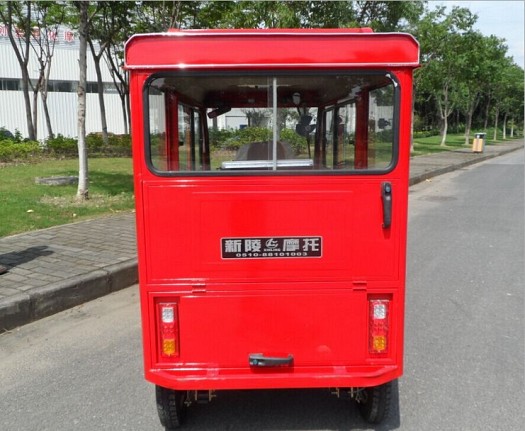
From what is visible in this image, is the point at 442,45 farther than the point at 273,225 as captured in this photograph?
Yes

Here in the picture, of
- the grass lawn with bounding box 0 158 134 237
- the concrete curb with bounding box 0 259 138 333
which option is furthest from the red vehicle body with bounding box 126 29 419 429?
the grass lawn with bounding box 0 158 134 237

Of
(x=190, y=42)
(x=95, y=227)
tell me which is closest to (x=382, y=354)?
(x=190, y=42)

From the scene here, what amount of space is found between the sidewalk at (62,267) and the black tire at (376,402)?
3209mm

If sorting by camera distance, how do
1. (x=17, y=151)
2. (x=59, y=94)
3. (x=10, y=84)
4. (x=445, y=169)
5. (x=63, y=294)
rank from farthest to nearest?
(x=59, y=94) < (x=10, y=84) < (x=445, y=169) < (x=17, y=151) < (x=63, y=294)

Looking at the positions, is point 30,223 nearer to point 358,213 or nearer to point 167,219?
point 167,219

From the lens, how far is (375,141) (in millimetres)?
2994

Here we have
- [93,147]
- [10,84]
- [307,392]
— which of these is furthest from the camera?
[10,84]

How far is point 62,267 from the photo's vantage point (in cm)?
578

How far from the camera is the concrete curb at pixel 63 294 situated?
4750 millimetres

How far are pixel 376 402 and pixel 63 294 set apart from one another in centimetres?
335

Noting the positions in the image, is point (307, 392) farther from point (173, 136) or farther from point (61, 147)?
point (61, 147)

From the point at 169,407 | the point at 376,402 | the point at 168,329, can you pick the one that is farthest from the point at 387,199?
the point at 169,407

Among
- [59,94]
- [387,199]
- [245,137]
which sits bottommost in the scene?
[387,199]

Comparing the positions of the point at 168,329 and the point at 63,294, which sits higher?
the point at 168,329
